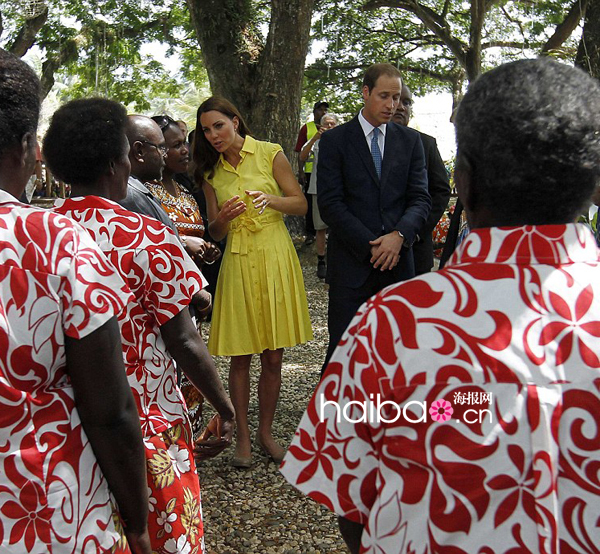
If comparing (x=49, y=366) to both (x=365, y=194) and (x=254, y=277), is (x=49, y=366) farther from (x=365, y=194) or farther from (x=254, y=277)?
(x=365, y=194)

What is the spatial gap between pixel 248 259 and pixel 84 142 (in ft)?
7.09

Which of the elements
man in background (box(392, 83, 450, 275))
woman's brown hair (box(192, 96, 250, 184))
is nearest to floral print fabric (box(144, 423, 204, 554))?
woman's brown hair (box(192, 96, 250, 184))

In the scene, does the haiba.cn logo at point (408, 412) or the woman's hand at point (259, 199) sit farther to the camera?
the woman's hand at point (259, 199)

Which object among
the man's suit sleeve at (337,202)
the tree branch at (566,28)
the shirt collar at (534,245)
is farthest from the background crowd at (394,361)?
the tree branch at (566,28)

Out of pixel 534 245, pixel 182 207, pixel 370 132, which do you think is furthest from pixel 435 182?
pixel 534 245

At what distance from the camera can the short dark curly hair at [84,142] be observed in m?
2.11

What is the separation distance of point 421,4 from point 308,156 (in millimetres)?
10233

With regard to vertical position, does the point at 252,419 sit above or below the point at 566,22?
below

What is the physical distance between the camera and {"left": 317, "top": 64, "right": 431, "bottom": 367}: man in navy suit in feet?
14.1

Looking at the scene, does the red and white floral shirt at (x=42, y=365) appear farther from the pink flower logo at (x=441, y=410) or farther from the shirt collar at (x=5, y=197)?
the pink flower logo at (x=441, y=410)

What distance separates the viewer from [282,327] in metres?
4.23

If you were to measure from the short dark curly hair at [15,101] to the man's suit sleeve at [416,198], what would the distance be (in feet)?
9.69

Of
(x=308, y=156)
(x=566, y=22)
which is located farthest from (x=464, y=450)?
(x=566, y=22)

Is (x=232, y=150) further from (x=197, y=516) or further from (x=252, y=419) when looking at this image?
(x=197, y=516)
